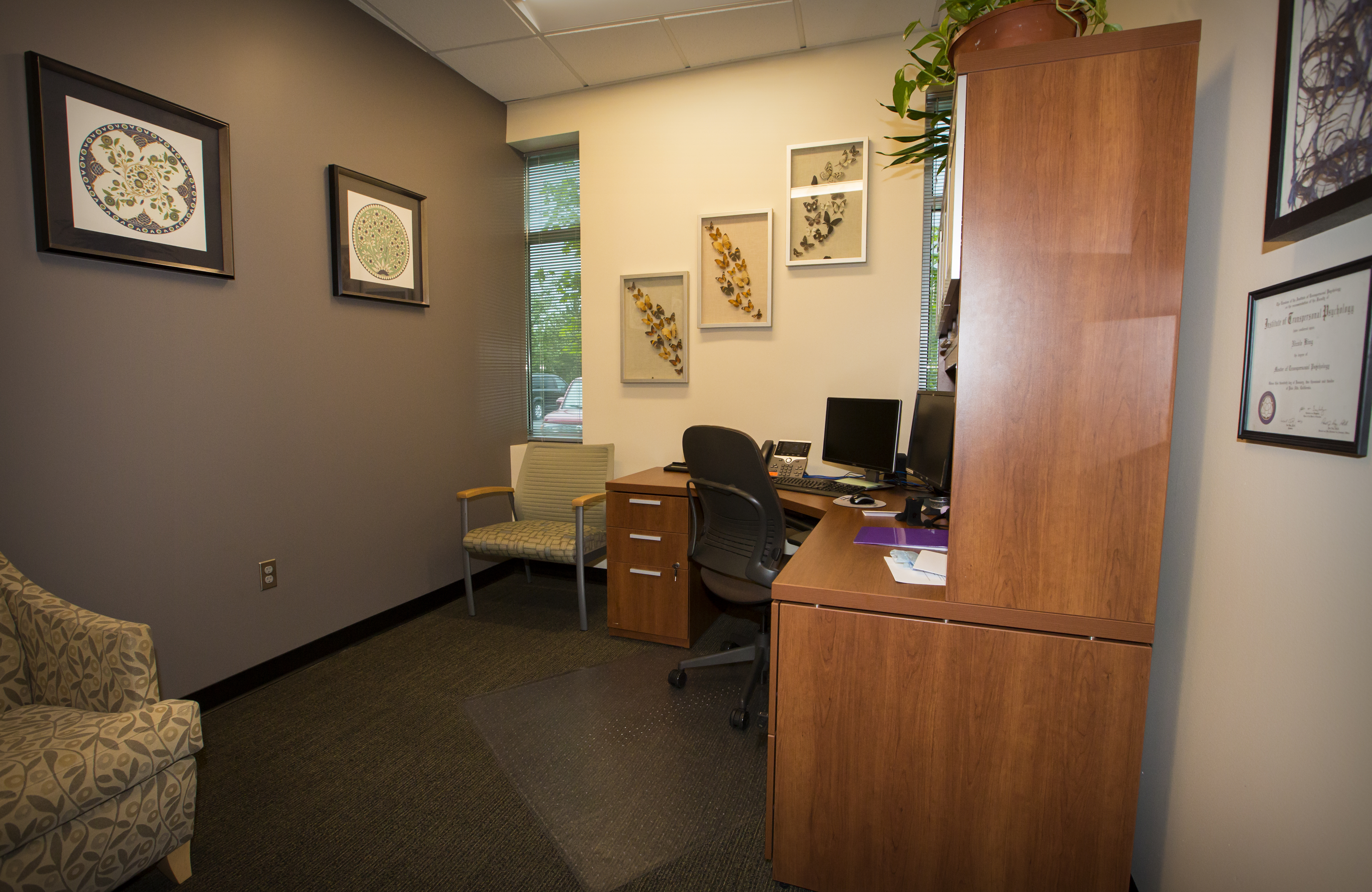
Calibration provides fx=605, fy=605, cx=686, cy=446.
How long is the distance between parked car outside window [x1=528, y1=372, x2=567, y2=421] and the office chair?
1.73 meters

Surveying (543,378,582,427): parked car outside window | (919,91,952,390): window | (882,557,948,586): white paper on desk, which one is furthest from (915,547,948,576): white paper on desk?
(543,378,582,427): parked car outside window

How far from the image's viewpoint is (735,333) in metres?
3.24

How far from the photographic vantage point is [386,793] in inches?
71.4

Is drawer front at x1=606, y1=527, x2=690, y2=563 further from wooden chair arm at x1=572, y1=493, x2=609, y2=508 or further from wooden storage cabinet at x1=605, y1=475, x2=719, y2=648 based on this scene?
wooden chair arm at x1=572, y1=493, x2=609, y2=508

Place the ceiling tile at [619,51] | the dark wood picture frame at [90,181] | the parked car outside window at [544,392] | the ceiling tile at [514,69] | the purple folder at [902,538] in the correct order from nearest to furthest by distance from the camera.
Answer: the purple folder at [902,538], the dark wood picture frame at [90,181], the ceiling tile at [619,51], the ceiling tile at [514,69], the parked car outside window at [544,392]

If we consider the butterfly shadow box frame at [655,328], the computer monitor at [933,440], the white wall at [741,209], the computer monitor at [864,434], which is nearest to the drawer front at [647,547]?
the white wall at [741,209]

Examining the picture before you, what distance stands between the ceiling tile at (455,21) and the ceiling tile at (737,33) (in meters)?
0.75

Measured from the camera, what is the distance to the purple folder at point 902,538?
1677 millimetres

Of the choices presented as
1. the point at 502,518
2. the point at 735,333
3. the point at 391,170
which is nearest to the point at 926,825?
the point at 735,333

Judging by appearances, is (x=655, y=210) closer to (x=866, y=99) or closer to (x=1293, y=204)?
(x=866, y=99)

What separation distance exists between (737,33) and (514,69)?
1222mm

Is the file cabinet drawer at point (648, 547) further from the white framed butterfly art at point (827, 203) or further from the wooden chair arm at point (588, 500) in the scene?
the white framed butterfly art at point (827, 203)

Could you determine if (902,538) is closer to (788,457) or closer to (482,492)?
(788,457)

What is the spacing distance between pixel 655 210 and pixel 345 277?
1.60 meters
